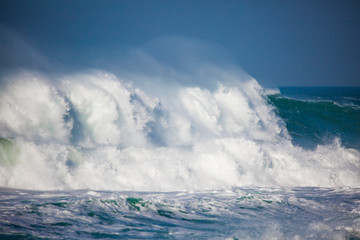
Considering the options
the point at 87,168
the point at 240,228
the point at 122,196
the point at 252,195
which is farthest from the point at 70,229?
the point at 252,195

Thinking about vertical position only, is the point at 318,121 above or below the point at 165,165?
above

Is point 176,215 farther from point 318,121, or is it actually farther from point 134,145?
point 318,121

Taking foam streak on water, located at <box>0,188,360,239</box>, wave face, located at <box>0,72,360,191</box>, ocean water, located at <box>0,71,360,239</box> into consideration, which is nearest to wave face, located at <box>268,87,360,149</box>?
ocean water, located at <box>0,71,360,239</box>

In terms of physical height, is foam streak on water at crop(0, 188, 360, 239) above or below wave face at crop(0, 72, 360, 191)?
below

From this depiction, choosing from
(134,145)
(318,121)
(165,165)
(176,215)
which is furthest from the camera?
(318,121)

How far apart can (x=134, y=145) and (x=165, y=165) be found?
2013mm

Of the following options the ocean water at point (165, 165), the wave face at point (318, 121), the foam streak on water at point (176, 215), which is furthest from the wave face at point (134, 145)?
the foam streak on water at point (176, 215)

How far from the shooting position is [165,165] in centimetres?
1045

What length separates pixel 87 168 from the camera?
30.8 feet

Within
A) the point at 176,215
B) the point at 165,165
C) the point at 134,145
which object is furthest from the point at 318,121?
the point at 176,215

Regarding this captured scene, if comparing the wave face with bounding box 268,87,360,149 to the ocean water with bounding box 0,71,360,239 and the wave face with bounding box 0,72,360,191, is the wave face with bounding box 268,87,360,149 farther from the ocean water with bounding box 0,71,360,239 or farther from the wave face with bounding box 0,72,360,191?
the wave face with bounding box 0,72,360,191

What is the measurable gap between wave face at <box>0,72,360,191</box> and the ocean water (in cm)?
4

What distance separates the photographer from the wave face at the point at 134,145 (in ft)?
30.1

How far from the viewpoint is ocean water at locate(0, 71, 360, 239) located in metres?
5.96
